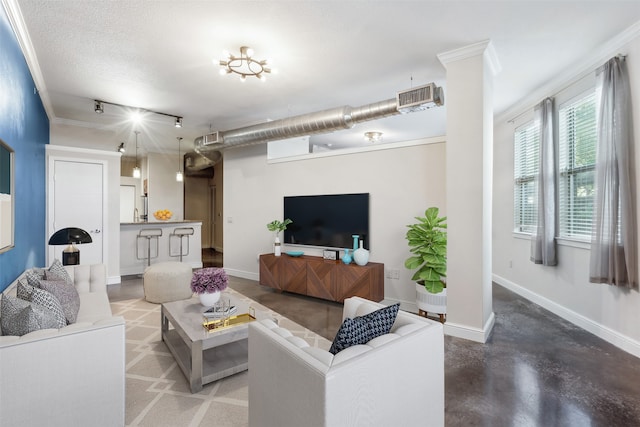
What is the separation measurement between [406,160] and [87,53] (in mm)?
3830

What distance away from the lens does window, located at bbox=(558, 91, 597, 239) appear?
3.51 meters

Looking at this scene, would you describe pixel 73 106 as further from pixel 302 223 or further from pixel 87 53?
pixel 302 223

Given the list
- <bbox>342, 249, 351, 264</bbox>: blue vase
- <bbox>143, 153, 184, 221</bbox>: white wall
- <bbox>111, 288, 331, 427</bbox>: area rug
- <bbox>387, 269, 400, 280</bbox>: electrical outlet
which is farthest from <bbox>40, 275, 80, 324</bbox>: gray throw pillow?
<bbox>143, 153, 184, 221</bbox>: white wall

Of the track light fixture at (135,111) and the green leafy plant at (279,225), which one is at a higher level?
the track light fixture at (135,111)

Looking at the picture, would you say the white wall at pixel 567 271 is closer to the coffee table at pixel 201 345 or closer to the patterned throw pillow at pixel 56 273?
the coffee table at pixel 201 345

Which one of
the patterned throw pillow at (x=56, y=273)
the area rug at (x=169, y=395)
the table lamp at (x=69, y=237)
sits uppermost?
the table lamp at (x=69, y=237)

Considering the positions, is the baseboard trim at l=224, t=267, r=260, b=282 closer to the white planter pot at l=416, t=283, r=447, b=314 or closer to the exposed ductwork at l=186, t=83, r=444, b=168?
the exposed ductwork at l=186, t=83, r=444, b=168

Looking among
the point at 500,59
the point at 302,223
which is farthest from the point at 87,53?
the point at 500,59

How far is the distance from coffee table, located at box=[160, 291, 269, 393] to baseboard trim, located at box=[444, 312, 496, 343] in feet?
6.36

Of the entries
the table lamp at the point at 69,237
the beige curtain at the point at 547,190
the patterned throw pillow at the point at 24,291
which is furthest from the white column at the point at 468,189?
the table lamp at the point at 69,237

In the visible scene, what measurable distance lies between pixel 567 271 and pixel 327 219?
10.3 feet

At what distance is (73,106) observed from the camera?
488 centimetres

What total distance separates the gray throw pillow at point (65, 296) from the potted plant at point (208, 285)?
0.85 metres

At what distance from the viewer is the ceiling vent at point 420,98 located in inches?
136
